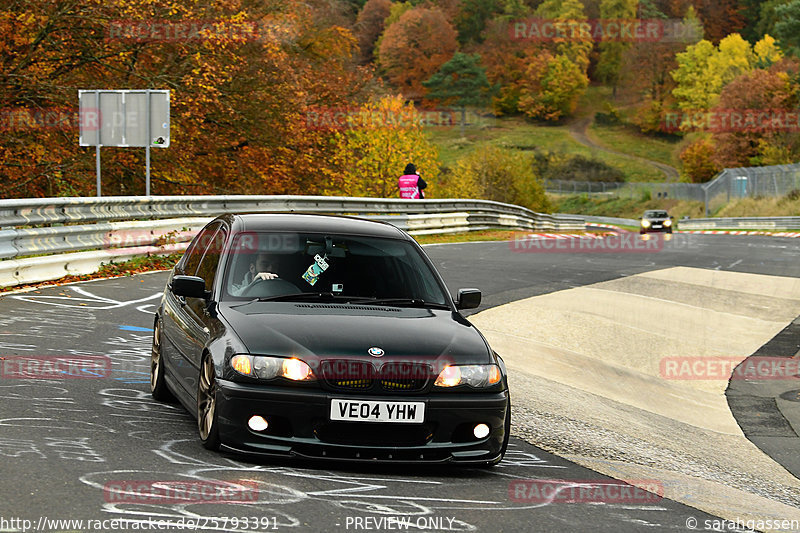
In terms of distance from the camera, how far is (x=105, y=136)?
2116 centimetres

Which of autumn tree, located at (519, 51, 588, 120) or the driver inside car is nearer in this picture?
the driver inside car

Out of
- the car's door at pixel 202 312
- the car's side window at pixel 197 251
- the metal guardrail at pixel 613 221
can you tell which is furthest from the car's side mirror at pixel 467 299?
the metal guardrail at pixel 613 221

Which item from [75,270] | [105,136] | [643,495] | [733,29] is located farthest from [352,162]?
[733,29]

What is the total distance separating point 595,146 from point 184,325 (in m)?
152

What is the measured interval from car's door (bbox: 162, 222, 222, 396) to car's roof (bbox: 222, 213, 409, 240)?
1.28 feet

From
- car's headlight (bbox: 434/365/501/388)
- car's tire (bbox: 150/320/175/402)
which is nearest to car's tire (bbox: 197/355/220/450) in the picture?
car's headlight (bbox: 434/365/501/388)

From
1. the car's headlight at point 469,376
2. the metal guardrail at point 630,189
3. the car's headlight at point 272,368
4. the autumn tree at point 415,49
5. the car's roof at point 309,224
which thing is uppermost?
the autumn tree at point 415,49

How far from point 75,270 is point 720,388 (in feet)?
29.4

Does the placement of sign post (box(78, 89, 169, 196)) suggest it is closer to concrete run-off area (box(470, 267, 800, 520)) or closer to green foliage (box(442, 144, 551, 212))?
concrete run-off area (box(470, 267, 800, 520))

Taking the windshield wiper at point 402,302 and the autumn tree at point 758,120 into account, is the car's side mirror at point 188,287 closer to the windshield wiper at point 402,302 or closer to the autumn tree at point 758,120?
the windshield wiper at point 402,302

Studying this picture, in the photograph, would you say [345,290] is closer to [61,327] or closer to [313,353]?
[313,353]

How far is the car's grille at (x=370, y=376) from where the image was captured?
5895mm

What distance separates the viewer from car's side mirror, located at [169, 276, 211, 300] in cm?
674

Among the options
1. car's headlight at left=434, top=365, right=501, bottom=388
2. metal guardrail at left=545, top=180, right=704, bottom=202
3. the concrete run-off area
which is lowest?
metal guardrail at left=545, top=180, right=704, bottom=202
